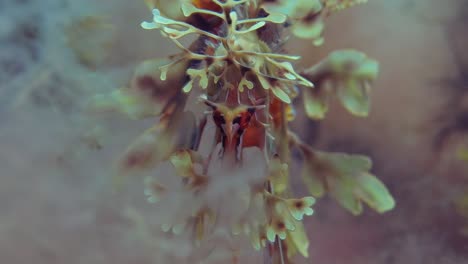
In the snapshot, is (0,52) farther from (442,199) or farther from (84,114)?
(442,199)

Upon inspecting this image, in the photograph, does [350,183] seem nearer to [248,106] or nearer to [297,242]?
[297,242]

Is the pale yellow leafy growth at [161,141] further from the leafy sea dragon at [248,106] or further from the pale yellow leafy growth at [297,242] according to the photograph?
the pale yellow leafy growth at [297,242]

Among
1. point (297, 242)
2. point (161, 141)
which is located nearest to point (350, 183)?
point (297, 242)

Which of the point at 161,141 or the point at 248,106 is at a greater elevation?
the point at 248,106

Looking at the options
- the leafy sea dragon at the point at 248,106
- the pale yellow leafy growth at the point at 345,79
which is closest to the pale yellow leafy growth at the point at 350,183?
the leafy sea dragon at the point at 248,106

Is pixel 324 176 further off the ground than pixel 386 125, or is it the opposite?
pixel 386 125

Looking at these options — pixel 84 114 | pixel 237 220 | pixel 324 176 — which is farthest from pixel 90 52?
pixel 324 176

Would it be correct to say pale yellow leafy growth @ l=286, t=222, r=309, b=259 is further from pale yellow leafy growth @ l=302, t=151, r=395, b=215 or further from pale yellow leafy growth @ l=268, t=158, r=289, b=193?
pale yellow leafy growth @ l=268, t=158, r=289, b=193
